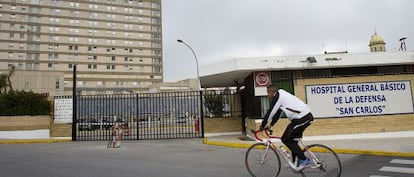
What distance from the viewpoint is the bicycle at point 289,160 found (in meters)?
5.38

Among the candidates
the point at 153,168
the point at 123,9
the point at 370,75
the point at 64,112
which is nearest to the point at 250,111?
the point at 370,75

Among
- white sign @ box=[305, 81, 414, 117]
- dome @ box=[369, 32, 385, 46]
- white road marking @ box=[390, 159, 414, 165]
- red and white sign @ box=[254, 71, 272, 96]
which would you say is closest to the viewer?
white road marking @ box=[390, 159, 414, 165]

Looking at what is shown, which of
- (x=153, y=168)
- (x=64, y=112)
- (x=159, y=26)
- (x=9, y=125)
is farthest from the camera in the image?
(x=159, y=26)

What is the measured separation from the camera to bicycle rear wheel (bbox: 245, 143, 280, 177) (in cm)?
572

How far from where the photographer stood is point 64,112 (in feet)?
67.0

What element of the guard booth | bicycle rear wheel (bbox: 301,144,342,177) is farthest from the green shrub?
bicycle rear wheel (bbox: 301,144,342,177)

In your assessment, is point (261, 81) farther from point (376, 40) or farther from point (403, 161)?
point (376, 40)

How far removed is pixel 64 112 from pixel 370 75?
1814 cm

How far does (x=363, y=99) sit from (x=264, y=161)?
31.4ft

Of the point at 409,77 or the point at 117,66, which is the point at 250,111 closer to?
the point at 409,77

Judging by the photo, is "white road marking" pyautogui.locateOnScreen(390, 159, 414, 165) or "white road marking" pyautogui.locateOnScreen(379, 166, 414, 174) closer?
"white road marking" pyautogui.locateOnScreen(379, 166, 414, 174)

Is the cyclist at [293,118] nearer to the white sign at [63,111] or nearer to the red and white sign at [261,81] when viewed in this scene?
the red and white sign at [261,81]

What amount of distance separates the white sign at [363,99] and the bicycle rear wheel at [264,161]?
8.40 meters

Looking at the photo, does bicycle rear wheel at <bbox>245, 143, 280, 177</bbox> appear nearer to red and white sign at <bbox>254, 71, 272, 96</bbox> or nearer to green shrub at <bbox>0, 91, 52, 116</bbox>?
red and white sign at <bbox>254, 71, 272, 96</bbox>
